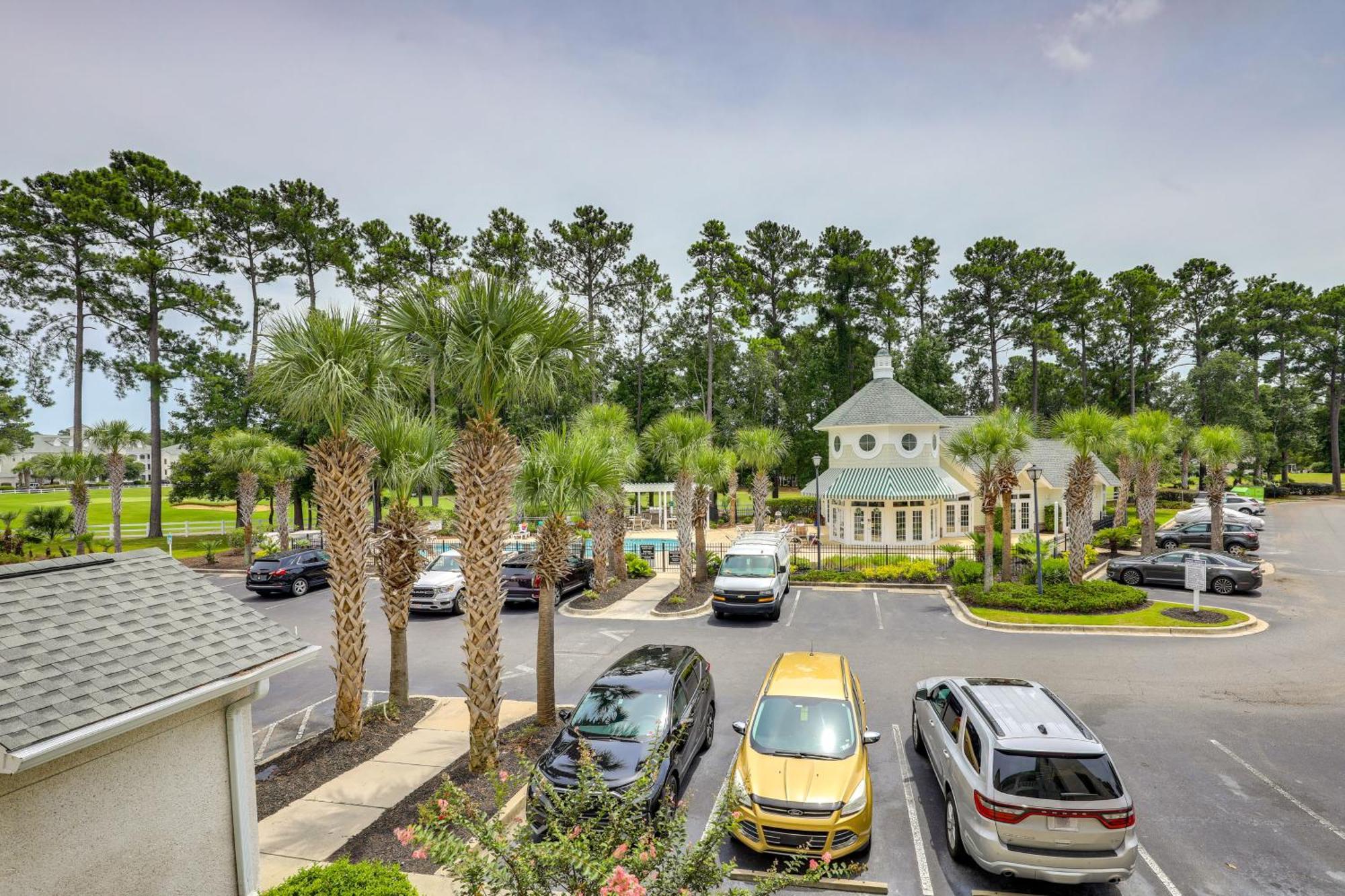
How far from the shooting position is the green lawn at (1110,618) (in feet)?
55.5

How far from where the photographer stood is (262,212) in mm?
42156

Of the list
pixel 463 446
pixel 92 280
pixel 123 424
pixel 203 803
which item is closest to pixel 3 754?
pixel 203 803

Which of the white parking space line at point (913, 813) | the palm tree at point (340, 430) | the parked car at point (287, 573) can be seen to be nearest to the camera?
the white parking space line at point (913, 813)

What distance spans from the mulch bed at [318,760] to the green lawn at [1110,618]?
1547 cm

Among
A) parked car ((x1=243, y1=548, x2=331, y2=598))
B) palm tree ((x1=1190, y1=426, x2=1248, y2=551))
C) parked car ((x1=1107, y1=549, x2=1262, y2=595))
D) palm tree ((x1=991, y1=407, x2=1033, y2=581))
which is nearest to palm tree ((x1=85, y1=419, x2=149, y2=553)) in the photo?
parked car ((x1=243, y1=548, x2=331, y2=598))

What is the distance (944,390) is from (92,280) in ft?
184

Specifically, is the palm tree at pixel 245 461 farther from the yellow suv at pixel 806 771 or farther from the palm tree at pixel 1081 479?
the palm tree at pixel 1081 479

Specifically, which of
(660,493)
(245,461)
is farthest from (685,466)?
(660,493)

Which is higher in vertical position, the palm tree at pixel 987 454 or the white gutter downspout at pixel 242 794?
the palm tree at pixel 987 454

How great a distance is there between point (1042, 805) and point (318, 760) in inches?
389

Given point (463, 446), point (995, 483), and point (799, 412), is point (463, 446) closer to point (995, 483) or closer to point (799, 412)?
point (995, 483)

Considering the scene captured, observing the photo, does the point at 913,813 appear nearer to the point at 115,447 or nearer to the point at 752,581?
the point at 752,581

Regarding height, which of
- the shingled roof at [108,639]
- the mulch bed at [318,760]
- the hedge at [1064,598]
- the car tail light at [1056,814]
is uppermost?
the shingled roof at [108,639]

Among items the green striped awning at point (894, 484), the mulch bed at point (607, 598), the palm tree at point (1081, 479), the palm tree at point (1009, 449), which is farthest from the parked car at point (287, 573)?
the palm tree at point (1081, 479)
